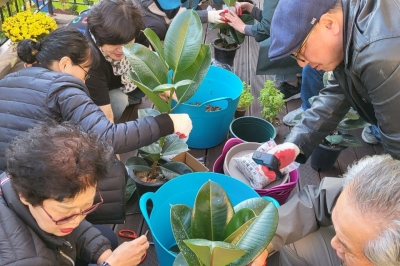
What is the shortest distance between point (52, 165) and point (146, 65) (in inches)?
25.9

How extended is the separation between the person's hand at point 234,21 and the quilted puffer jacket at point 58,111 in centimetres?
150

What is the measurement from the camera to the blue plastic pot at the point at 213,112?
203cm

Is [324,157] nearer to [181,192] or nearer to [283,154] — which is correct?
[283,154]

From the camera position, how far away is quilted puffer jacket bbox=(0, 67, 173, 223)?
1411 mm

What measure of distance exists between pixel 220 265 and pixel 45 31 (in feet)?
6.02

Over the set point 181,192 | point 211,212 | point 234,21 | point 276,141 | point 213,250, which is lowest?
point 276,141

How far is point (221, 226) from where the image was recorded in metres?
1.13

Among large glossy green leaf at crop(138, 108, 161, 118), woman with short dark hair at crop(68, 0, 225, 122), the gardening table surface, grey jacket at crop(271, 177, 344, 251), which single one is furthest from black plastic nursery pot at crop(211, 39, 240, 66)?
grey jacket at crop(271, 177, 344, 251)

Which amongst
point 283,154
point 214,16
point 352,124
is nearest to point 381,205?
point 283,154

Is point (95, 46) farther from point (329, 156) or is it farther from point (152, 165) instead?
point (329, 156)

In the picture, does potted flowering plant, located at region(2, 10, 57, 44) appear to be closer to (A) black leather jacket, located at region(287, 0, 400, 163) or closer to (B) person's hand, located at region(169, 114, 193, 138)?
(B) person's hand, located at region(169, 114, 193, 138)

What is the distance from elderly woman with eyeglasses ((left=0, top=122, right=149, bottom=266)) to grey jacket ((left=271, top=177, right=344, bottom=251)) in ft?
2.12

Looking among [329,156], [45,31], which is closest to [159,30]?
[45,31]

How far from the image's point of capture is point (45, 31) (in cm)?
225
